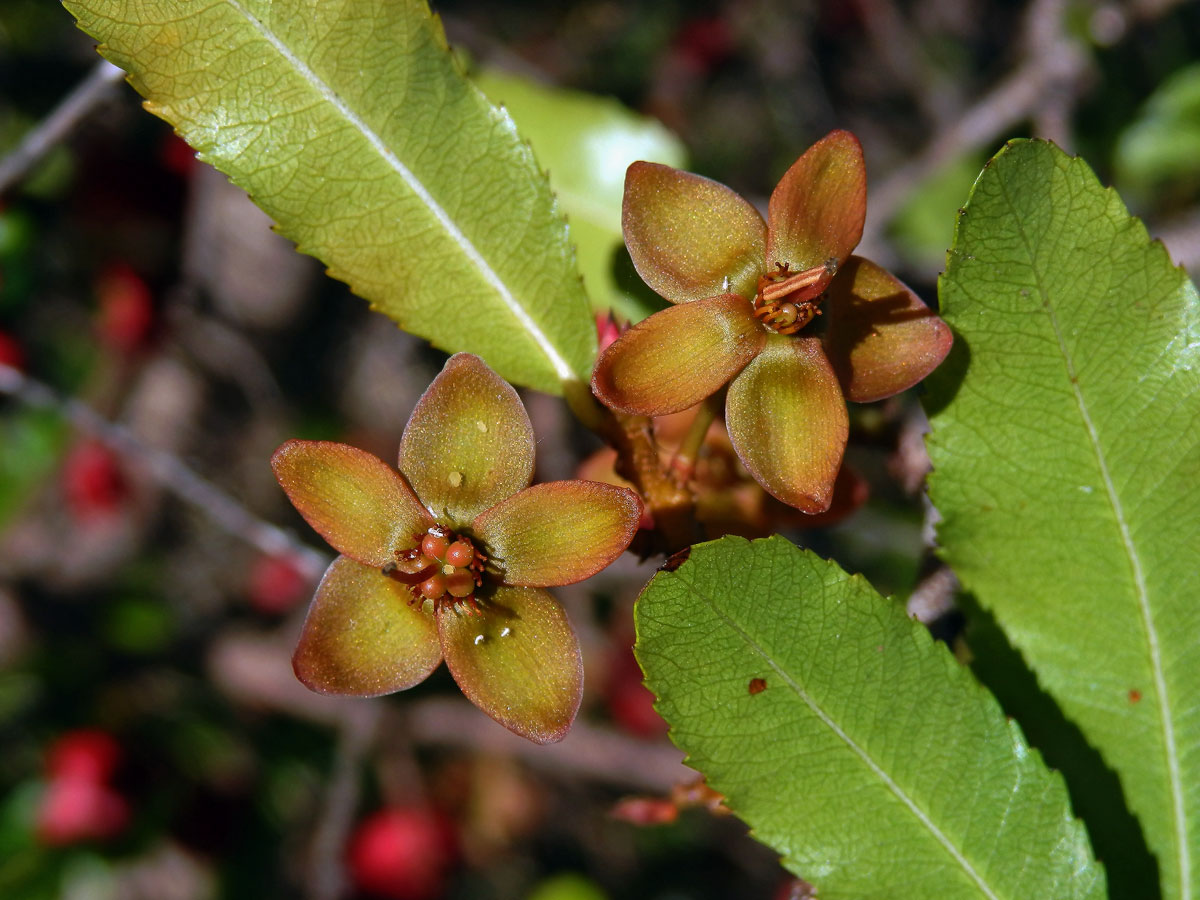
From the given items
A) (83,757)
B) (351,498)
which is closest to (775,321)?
(351,498)

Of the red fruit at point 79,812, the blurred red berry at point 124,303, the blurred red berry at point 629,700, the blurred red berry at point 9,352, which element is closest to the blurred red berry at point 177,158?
the blurred red berry at point 124,303

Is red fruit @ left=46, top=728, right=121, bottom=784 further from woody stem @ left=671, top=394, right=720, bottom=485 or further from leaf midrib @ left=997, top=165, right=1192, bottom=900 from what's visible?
leaf midrib @ left=997, top=165, right=1192, bottom=900

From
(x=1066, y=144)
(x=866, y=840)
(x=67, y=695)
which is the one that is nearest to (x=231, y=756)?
(x=67, y=695)

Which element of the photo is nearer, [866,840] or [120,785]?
[866,840]

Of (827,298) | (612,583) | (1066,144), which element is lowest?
(612,583)

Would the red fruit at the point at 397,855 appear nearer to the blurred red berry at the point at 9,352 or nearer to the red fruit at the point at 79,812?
the red fruit at the point at 79,812

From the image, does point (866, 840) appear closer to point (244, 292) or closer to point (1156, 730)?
point (1156, 730)

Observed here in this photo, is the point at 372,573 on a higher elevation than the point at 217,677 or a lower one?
higher
